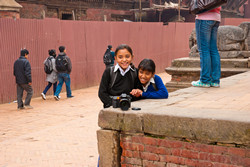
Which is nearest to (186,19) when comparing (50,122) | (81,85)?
(81,85)

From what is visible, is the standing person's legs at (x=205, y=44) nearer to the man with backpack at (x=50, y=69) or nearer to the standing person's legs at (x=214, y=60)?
the standing person's legs at (x=214, y=60)

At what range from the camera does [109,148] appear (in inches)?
159

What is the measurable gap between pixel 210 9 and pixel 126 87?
94.0 inches

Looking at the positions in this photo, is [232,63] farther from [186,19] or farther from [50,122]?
[186,19]

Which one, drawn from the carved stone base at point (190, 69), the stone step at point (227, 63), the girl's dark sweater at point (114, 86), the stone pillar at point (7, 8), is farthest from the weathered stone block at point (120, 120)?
the stone pillar at point (7, 8)

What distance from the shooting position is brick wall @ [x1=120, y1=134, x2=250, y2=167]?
3.39m

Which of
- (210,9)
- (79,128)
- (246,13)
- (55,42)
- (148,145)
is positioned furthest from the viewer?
(246,13)

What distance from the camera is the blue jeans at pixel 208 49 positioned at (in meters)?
5.94

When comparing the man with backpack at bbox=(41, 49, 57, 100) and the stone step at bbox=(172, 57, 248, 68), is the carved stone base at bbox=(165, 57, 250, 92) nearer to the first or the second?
the stone step at bbox=(172, 57, 248, 68)

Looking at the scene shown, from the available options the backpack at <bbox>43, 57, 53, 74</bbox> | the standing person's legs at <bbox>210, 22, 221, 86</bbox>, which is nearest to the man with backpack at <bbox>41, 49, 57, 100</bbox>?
the backpack at <bbox>43, 57, 53, 74</bbox>

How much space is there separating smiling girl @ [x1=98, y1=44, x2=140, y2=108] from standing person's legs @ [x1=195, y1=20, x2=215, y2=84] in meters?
2.06

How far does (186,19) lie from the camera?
89.3 ft

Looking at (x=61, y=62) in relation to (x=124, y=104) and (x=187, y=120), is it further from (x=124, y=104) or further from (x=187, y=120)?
(x=187, y=120)

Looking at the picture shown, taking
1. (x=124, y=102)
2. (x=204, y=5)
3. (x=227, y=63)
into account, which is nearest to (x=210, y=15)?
(x=204, y=5)
